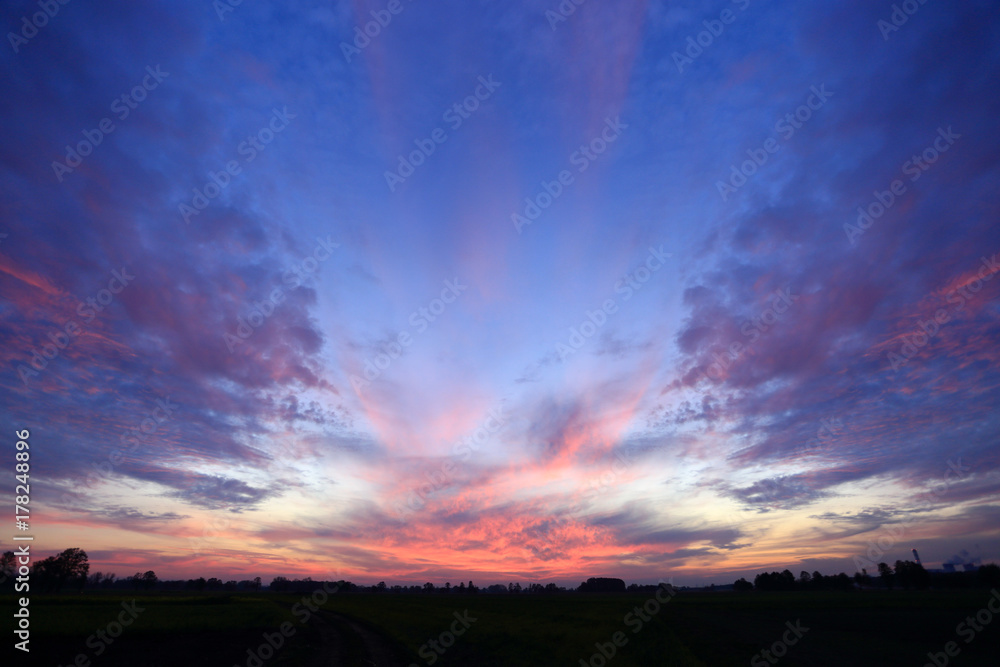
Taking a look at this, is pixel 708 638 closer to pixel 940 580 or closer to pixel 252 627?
pixel 252 627

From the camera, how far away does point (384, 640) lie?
36.9 meters

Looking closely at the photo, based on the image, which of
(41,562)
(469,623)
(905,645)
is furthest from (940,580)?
(41,562)

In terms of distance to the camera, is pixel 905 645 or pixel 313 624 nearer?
pixel 905 645

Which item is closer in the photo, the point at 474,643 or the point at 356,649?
the point at 356,649

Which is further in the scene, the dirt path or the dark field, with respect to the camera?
the dark field

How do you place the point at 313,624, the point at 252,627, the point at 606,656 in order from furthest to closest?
the point at 313,624 < the point at 252,627 < the point at 606,656

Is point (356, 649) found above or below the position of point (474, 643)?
above

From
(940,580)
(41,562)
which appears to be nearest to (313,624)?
(41,562)

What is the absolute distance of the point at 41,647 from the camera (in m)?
30.5

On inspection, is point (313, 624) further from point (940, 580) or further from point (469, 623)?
point (940, 580)

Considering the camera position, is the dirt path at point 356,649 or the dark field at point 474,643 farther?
the dark field at point 474,643

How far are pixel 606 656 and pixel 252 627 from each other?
3938 cm

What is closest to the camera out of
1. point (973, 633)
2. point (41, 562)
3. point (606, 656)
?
point (606, 656)

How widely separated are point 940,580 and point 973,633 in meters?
212
